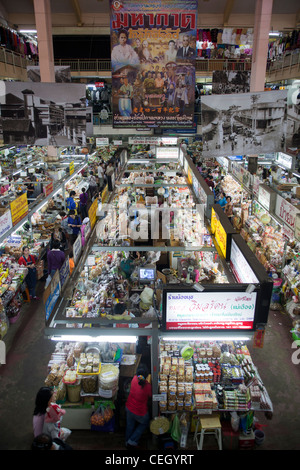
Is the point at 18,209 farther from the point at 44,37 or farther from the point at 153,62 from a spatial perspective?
the point at 44,37

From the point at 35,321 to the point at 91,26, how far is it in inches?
563

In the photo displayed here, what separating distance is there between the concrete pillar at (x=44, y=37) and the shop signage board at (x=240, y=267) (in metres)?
12.5

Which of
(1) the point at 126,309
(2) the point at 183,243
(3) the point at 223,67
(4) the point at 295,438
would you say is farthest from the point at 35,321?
(3) the point at 223,67

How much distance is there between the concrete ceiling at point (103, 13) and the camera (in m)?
16.4

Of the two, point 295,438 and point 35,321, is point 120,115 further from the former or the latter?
point 295,438

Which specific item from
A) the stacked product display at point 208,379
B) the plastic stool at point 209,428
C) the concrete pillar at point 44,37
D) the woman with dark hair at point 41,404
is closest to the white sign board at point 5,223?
the woman with dark hair at point 41,404

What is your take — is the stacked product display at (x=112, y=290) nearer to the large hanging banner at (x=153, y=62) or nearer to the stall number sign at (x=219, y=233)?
the stall number sign at (x=219, y=233)

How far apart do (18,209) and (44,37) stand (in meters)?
9.03

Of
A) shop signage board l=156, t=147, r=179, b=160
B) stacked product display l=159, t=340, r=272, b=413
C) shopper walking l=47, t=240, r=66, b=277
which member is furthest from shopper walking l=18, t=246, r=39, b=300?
shop signage board l=156, t=147, r=179, b=160

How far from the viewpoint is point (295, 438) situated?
608 centimetres

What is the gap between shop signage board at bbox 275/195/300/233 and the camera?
862 centimetres

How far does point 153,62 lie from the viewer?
40.2 feet

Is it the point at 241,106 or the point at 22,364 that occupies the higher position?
the point at 241,106

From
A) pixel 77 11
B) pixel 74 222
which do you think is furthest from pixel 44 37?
pixel 74 222
